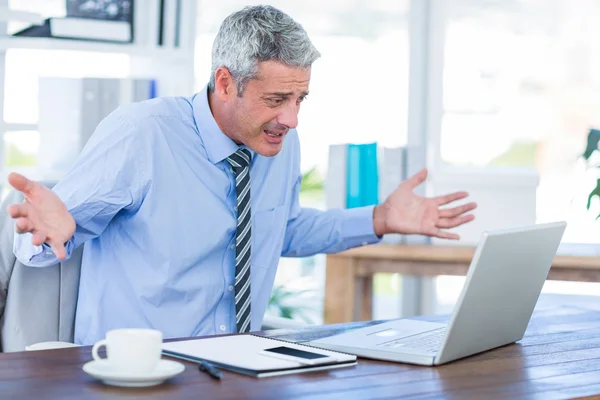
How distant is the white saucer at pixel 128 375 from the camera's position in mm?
1280

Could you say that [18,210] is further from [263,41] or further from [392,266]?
[392,266]

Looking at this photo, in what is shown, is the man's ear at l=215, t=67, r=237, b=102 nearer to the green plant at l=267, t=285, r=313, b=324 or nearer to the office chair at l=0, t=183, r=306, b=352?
the office chair at l=0, t=183, r=306, b=352

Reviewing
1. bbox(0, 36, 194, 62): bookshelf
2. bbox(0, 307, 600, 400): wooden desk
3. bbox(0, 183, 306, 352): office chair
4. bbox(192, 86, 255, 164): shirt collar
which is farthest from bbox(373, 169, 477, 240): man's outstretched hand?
bbox(0, 36, 194, 62): bookshelf

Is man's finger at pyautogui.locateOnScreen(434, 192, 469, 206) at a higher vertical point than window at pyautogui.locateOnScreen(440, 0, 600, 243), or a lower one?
lower

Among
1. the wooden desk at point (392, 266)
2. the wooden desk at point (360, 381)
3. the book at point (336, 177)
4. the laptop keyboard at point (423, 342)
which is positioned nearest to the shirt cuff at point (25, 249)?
the wooden desk at point (360, 381)

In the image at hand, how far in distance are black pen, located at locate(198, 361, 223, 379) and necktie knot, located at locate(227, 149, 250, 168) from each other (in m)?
0.80

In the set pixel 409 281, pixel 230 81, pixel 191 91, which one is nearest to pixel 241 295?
pixel 230 81

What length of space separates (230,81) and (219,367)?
915 millimetres

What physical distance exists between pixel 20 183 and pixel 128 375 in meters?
0.51

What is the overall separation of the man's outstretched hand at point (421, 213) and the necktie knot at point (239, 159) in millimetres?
390

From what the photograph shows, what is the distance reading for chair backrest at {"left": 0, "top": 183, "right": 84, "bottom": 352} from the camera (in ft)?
6.32

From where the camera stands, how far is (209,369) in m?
1.40

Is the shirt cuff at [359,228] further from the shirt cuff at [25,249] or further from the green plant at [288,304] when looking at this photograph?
A: the green plant at [288,304]

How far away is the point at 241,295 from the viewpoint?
2.13m
